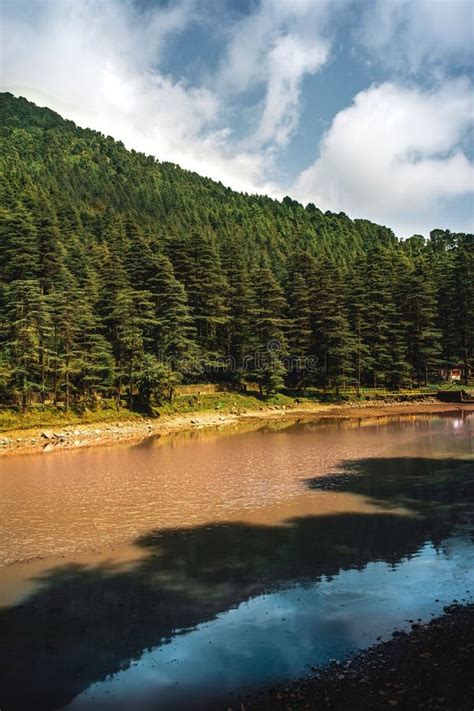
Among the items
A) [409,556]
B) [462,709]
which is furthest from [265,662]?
[409,556]

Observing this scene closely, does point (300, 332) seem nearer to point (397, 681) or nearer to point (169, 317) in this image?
point (169, 317)

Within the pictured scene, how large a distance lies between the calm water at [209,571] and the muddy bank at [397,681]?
54 centimetres

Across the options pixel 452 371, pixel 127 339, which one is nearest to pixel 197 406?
pixel 127 339

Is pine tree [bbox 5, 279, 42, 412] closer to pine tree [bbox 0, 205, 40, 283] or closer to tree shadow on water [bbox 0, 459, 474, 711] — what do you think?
pine tree [bbox 0, 205, 40, 283]

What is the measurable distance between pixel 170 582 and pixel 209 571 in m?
1.13

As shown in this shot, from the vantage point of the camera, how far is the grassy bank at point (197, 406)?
40.6m

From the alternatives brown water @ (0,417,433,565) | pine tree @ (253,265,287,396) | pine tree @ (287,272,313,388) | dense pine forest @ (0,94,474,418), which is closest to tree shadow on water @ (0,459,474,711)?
brown water @ (0,417,433,565)

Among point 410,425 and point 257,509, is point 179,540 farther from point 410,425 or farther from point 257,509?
point 410,425

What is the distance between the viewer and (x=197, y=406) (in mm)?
52375

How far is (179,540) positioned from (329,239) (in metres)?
146

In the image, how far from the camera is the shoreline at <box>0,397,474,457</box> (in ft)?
124

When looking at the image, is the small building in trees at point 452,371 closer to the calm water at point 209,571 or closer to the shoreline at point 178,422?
the shoreline at point 178,422

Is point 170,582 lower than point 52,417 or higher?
lower

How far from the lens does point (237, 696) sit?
27.8 feet
